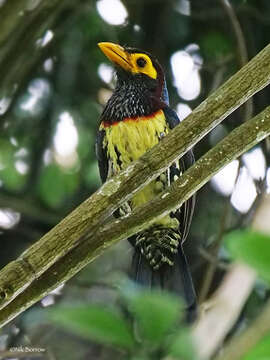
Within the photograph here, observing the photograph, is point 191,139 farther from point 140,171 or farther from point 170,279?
point 170,279

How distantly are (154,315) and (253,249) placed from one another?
173 millimetres

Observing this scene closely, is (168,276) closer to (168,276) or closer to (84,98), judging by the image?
(168,276)

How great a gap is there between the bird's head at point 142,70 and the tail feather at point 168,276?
85 cm

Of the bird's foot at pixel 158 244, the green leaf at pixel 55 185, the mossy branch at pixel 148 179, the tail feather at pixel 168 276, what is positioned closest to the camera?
the mossy branch at pixel 148 179

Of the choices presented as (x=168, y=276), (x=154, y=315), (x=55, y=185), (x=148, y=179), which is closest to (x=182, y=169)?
(x=168, y=276)

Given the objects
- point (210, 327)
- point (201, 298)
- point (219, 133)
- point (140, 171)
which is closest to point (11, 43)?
point (219, 133)

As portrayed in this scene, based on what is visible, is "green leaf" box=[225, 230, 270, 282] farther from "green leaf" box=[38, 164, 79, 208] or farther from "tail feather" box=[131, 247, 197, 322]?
"green leaf" box=[38, 164, 79, 208]

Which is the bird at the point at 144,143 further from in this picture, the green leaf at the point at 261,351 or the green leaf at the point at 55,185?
the green leaf at the point at 261,351

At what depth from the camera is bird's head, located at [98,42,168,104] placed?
12.0ft

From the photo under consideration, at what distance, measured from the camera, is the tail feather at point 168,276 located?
2.82 metres

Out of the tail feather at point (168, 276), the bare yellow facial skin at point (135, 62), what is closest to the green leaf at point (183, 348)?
the tail feather at point (168, 276)

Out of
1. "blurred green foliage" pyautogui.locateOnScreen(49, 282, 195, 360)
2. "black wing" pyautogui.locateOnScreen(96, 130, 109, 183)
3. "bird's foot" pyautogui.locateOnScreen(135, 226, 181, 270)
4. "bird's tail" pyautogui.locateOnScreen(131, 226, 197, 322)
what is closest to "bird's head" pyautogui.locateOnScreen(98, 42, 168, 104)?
"black wing" pyautogui.locateOnScreen(96, 130, 109, 183)

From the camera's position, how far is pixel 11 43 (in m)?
3.53

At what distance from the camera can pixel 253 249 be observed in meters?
0.93
